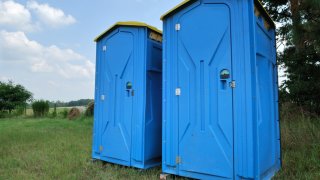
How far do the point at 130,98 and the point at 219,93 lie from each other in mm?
1596

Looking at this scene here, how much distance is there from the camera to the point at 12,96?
22125 millimetres

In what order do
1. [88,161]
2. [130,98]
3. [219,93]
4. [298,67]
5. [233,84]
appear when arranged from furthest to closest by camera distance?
1. [298,67]
2. [88,161]
3. [130,98]
4. [219,93]
5. [233,84]

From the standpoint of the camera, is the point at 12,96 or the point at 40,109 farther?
the point at 12,96

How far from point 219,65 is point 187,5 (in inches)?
41.1

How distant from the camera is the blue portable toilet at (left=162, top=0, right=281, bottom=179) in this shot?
9.84ft

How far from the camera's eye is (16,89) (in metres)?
22.8

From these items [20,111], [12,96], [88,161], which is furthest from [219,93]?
[12,96]

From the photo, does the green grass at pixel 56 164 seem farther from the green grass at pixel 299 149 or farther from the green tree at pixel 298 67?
the green tree at pixel 298 67

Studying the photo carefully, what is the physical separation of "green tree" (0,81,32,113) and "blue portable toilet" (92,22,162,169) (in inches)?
775

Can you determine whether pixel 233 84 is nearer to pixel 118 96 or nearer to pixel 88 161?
pixel 118 96

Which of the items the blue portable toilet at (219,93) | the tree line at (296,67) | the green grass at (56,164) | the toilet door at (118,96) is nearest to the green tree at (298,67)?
the tree line at (296,67)

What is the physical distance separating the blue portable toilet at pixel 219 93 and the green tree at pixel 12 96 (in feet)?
69.4

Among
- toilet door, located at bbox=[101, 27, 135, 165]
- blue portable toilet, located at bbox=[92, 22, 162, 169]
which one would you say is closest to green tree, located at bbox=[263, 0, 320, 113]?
blue portable toilet, located at bbox=[92, 22, 162, 169]

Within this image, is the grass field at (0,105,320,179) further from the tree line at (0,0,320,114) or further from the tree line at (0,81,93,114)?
the tree line at (0,81,93,114)
